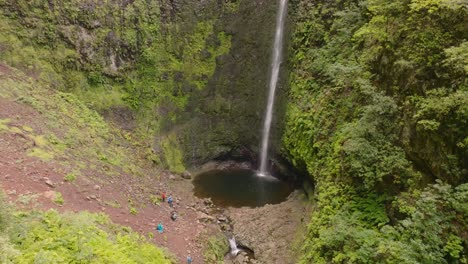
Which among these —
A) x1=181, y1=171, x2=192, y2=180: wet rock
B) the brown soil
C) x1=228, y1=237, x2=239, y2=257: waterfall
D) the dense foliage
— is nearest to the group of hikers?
the brown soil

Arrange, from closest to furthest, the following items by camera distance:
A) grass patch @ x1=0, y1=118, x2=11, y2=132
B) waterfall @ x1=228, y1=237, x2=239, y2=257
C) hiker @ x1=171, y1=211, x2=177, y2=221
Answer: grass patch @ x1=0, y1=118, x2=11, y2=132
waterfall @ x1=228, y1=237, x2=239, y2=257
hiker @ x1=171, y1=211, x2=177, y2=221

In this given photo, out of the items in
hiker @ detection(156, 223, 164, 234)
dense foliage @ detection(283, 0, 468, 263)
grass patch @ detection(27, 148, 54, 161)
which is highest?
dense foliage @ detection(283, 0, 468, 263)

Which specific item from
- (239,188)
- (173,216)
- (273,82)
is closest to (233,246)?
(173,216)

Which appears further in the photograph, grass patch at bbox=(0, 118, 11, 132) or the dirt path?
grass patch at bbox=(0, 118, 11, 132)

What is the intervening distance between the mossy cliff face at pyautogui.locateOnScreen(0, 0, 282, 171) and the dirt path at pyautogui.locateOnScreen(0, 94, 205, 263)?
385 centimetres

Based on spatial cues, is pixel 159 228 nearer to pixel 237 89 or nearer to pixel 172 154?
pixel 172 154

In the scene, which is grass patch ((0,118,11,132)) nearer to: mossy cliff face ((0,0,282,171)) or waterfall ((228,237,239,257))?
mossy cliff face ((0,0,282,171))

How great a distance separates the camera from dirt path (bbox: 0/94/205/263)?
13789 millimetres

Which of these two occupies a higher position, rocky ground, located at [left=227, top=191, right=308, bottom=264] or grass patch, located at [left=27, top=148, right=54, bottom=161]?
grass patch, located at [left=27, top=148, right=54, bottom=161]

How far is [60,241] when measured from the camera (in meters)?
10.0

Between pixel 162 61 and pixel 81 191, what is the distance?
45.9 feet

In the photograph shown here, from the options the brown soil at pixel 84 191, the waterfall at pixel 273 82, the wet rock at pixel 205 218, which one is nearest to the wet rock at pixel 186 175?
the brown soil at pixel 84 191

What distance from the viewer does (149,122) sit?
85.5 ft

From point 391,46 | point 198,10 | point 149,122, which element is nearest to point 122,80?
point 149,122
